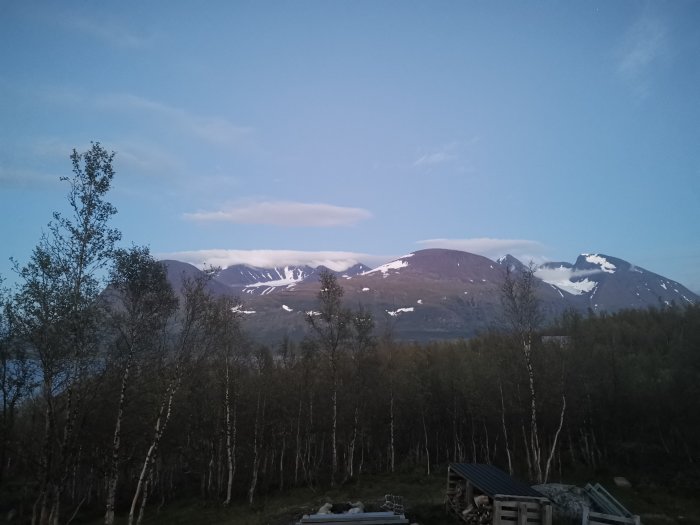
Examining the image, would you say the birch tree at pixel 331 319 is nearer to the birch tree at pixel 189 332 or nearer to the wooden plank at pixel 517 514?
the birch tree at pixel 189 332

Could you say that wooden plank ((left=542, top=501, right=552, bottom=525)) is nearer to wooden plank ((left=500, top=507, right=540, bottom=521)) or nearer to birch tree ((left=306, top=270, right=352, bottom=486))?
wooden plank ((left=500, top=507, right=540, bottom=521))

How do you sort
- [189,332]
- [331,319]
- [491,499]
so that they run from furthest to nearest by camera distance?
[331,319] → [189,332] → [491,499]

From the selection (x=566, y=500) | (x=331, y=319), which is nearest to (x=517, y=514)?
(x=566, y=500)

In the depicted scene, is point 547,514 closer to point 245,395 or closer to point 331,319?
point 331,319

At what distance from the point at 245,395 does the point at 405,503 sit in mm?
21833

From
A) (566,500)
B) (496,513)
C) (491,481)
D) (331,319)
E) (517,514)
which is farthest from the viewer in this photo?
(331,319)

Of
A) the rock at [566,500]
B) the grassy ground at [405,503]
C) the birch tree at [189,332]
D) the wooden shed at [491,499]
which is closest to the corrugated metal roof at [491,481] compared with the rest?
the wooden shed at [491,499]

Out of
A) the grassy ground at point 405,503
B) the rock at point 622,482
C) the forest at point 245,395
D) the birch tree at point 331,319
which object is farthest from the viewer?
the birch tree at point 331,319

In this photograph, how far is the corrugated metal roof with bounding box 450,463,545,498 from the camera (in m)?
20.4

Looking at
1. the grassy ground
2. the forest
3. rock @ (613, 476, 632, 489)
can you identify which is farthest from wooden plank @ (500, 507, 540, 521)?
rock @ (613, 476, 632, 489)

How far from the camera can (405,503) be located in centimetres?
2744

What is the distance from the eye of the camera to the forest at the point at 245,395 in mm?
18156

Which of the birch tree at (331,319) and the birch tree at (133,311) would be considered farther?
the birch tree at (331,319)

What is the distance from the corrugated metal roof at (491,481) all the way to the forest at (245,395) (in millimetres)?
9894
